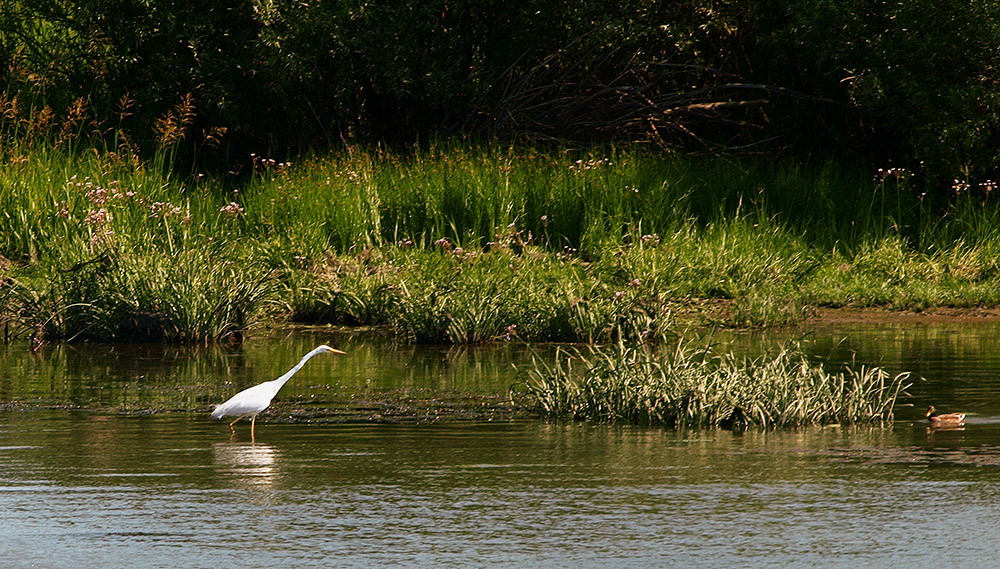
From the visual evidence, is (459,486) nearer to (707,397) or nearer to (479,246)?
(707,397)

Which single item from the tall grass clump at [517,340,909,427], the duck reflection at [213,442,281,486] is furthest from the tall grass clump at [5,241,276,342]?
the duck reflection at [213,442,281,486]

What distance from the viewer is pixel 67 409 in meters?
10.1

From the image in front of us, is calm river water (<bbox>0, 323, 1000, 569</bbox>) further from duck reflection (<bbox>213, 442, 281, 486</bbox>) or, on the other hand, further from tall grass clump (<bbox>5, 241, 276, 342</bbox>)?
tall grass clump (<bbox>5, 241, 276, 342</bbox>)

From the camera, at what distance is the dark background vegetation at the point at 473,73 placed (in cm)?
2317

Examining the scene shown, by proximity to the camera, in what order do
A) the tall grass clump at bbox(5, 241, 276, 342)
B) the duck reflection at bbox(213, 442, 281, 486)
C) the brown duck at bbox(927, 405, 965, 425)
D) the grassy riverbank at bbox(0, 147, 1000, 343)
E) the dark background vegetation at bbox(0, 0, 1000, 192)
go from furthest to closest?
the dark background vegetation at bbox(0, 0, 1000, 192) < the grassy riverbank at bbox(0, 147, 1000, 343) < the tall grass clump at bbox(5, 241, 276, 342) < the brown duck at bbox(927, 405, 965, 425) < the duck reflection at bbox(213, 442, 281, 486)

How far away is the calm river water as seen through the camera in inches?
244

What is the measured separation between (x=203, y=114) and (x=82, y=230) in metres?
10.4

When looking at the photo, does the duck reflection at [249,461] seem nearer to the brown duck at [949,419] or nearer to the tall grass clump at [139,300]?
the brown duck at [949,419]

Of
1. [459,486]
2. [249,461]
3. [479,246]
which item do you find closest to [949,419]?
[459,486]

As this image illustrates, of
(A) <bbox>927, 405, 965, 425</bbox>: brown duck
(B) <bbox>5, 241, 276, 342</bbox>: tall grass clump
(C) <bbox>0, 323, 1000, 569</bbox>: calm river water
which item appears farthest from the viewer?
(B) <bbox>5, 241, 276, 342</bbox>: tall grass clump

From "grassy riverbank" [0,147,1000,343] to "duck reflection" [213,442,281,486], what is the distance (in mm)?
4759

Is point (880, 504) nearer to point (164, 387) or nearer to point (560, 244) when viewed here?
point (164, 387)

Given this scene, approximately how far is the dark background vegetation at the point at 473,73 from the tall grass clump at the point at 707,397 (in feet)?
41.0

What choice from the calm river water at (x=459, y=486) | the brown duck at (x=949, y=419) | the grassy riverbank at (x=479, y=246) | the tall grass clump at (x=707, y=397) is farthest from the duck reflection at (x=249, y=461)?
the grassy riverbank at (x=479, y=246)
